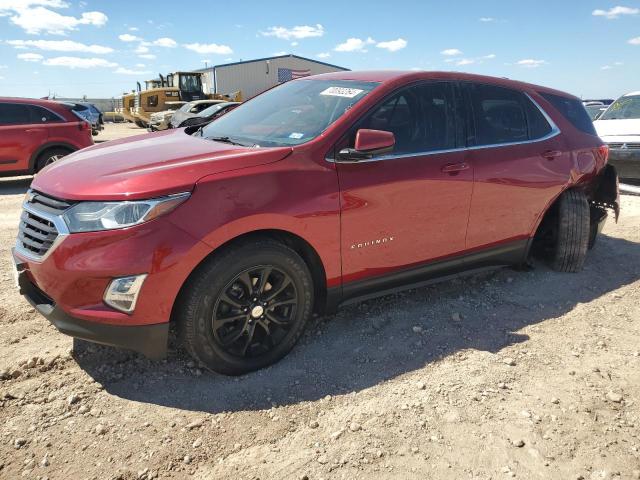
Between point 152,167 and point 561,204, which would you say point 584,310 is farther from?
point 152,167

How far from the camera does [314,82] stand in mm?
3801

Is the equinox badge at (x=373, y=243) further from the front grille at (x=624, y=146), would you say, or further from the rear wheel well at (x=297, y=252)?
the front grille at (x=624, y=146)

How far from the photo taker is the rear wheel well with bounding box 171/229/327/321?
2.63m

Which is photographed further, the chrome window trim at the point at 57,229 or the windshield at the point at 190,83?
the windshield at the point at 190,83

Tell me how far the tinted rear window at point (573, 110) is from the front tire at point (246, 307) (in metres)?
2.99

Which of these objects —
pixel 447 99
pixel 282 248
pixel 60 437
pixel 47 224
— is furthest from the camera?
pixel 447 99

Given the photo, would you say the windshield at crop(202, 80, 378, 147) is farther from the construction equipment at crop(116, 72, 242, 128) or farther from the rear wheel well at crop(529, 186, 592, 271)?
the construction equipment at crop(116, 72, 242, 128)

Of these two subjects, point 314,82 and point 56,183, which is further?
point 314,82

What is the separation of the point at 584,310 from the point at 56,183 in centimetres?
387

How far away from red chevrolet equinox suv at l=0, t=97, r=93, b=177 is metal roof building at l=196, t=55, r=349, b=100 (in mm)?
34723

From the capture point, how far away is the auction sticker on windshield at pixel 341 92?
3338 mm

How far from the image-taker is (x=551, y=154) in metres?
4.18

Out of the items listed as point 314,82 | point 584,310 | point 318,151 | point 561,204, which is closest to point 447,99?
point 314,82

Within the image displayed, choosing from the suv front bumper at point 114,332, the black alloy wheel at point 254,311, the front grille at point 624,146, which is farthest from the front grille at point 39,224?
the front grille at point 624,146
